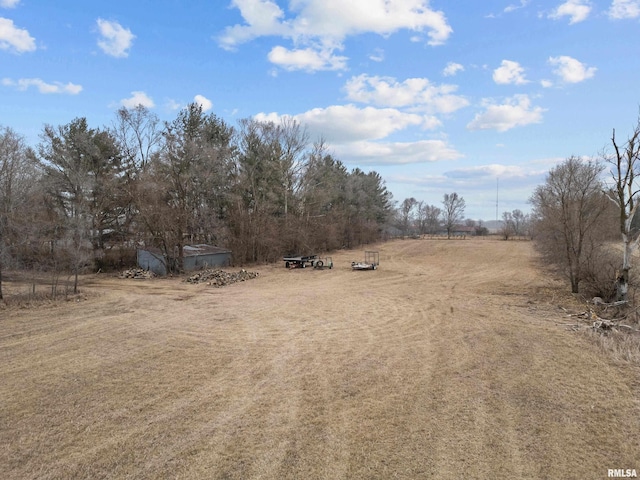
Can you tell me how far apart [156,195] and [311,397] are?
16659 mm

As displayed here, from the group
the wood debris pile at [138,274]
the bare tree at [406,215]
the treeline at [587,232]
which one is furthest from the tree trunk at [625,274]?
the bare tree at [406,215]

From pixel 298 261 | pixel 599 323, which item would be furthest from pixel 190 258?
pixel 599 323

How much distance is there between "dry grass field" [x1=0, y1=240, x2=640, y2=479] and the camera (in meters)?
3.79

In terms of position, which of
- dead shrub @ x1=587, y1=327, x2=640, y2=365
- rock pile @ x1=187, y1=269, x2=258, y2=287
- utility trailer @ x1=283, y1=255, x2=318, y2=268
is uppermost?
utility trailer @ x1=283, y1=255, x2=318, y2=268

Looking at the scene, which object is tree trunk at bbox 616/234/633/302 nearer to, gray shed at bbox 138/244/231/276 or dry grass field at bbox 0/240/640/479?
dry grass field at bbox 0/240/640/479

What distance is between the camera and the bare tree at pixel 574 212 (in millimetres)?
12383

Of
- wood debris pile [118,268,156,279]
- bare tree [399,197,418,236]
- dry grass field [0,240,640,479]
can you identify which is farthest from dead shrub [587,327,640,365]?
bare tree [399,197,418,236]

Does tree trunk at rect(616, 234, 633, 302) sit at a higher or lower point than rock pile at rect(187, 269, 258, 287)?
higher

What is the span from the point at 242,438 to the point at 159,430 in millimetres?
1026

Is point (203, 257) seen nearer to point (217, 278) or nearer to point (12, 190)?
point (217, 278)

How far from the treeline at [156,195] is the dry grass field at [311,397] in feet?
24.1

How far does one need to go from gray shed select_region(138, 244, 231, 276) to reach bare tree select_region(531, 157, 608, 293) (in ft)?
55.4

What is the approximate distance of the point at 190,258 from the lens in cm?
2069

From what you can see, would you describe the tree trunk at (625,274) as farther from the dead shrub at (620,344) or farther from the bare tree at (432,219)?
the bare tree at (432,219)
